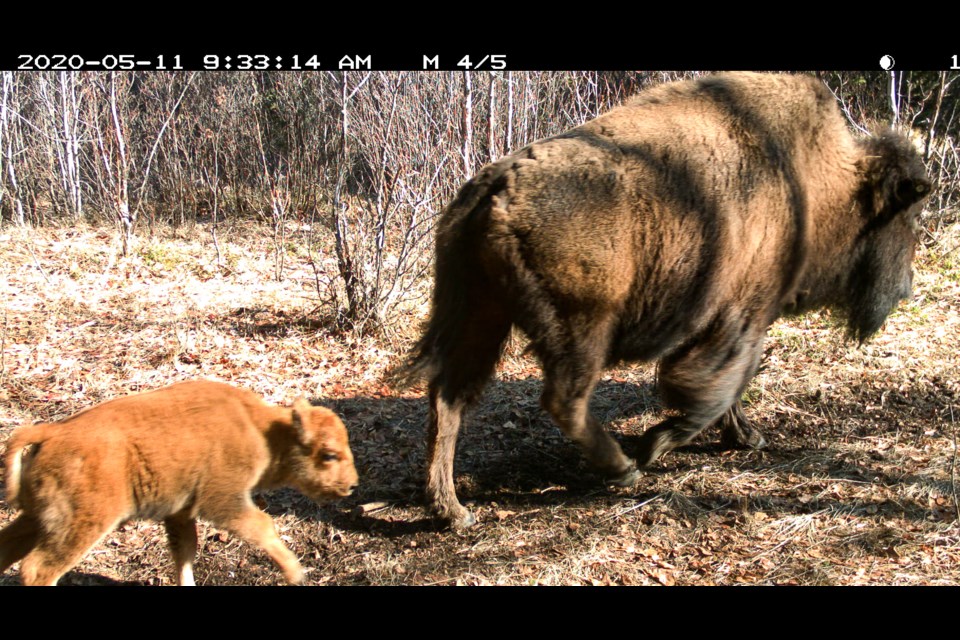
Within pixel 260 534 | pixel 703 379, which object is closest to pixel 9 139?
pixel 260 534

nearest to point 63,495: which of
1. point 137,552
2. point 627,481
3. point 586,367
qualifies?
point 137,552

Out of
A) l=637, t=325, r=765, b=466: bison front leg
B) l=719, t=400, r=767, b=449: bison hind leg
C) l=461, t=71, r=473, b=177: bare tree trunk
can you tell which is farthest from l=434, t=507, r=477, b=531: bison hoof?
l=461, t=71, r=473, b=177: bare tree trunk

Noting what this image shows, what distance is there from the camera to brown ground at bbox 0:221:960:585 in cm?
430

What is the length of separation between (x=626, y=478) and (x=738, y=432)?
1124 mm

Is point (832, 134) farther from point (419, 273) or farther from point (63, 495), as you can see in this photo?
point (63, 495)

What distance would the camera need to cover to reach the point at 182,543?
3.91m

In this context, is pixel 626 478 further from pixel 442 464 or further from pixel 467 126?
pixel 467 126

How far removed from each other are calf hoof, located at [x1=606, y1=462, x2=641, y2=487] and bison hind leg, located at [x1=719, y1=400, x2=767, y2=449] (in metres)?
0.94

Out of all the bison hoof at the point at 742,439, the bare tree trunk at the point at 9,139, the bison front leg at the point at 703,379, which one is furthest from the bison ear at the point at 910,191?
the bare tree trunk at the point at 9,139

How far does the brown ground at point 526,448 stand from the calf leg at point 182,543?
32 cm

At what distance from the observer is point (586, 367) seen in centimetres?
443

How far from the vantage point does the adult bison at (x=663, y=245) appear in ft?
13.9

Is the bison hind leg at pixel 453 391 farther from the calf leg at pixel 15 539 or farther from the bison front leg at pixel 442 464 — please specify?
the calf leg at pixel 15 539

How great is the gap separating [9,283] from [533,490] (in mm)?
6602
